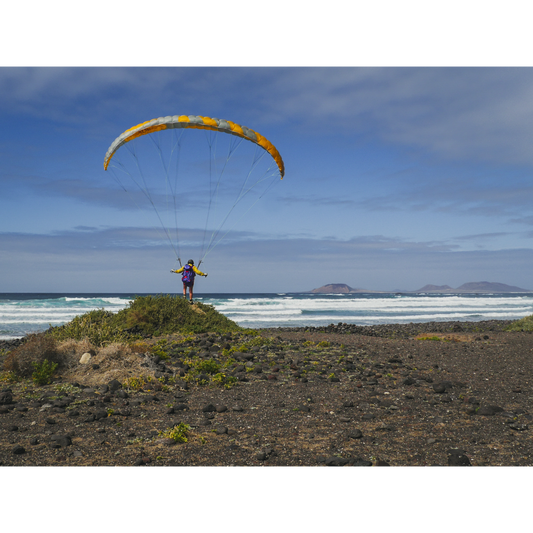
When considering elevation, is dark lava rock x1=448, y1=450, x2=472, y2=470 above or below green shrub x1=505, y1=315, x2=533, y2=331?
below

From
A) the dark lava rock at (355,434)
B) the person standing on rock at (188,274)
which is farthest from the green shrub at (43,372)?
the person standing on rock at (188,274)

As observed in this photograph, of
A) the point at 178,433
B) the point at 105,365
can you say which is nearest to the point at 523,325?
the point at 105,365

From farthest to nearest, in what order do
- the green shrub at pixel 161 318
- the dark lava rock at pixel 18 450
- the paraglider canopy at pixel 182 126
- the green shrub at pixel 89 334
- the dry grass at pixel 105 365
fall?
the green shrub at pixel 161 318, the paraglider canopy at pixel 182 126, the green shrub at pixel 89 334, the dry grass at pixel 105 365, the dark lava rock at pixel 18 450

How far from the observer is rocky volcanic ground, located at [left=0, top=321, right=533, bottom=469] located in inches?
215

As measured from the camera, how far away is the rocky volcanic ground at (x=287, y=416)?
17.9 feet

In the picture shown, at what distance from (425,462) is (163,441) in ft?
12.2

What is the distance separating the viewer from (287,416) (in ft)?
23.2

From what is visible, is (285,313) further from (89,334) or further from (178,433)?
(178,433)

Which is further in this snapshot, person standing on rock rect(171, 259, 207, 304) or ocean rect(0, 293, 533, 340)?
ocean rect(0, 293, 533, 340)

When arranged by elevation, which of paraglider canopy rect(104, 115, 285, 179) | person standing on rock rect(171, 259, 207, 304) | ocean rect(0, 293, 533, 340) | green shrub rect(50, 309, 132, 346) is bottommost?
ocean rect(0, 293, 533, 340)

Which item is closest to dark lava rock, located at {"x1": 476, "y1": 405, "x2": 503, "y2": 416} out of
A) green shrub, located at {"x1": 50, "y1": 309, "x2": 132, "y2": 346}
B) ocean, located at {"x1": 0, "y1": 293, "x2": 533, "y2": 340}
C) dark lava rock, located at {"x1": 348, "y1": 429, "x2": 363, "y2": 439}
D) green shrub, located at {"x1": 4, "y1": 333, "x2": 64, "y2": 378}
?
dark lava rock, located at {"x1": 348, "y1": 429, "x2": 363, "y2": 439}

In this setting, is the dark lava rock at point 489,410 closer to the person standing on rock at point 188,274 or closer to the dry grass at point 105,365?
the dry grass at point 105,365

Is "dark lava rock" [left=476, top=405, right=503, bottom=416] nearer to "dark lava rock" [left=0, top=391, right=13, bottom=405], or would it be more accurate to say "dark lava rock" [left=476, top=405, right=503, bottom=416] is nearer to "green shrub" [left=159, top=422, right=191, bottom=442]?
"green shrub" [left=159, top=422, right=191, bottom=442]

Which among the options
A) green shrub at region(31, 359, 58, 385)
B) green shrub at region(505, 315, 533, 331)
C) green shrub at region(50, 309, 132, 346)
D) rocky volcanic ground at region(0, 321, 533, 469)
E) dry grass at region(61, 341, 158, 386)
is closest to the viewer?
rocky volcanic ground at region(0, 321, 533, 469)
